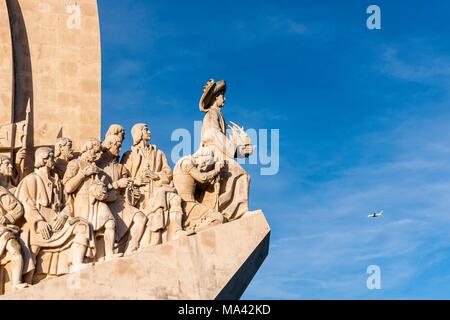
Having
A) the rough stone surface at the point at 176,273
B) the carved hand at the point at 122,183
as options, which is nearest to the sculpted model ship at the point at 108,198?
the carved hand at the point at 122,183

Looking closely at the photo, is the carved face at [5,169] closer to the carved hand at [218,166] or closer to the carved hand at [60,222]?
the carved hand at [60,222]

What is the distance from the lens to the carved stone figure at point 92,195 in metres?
16.0

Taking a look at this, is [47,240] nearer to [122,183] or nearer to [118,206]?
[118,206]

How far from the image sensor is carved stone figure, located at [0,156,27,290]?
50.6 ft

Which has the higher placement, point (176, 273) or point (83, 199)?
point (83, 199)

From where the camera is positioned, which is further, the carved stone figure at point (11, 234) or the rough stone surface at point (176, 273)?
the carved stone figure at point (11, 234)

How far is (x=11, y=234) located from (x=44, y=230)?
1.57 ft

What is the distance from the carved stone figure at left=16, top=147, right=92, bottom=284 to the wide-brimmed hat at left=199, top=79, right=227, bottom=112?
2725 mm

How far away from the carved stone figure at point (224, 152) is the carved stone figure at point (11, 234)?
8.54 feet

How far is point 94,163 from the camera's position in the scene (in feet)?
54.4

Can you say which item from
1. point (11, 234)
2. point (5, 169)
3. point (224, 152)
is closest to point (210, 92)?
point (224, 152)

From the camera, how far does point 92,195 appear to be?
1619 centimetres

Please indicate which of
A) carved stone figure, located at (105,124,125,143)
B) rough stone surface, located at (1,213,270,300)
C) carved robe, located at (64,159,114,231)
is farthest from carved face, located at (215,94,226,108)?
carved robe, located at (64,159,114,231)
